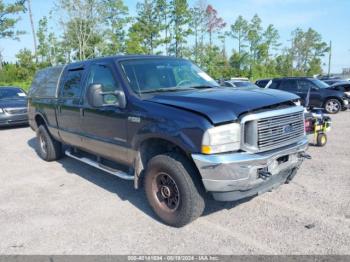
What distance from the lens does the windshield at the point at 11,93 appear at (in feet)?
42.9

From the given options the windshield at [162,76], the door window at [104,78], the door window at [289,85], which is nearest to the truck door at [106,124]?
the door window at [104,78]

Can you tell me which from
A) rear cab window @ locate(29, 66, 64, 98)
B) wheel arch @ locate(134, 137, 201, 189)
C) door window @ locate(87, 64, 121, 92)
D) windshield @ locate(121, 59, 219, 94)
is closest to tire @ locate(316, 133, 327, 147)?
windshield @ locate(121, 59, 219, 94)

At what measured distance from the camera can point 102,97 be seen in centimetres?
412

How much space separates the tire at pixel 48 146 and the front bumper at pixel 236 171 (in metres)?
4.56

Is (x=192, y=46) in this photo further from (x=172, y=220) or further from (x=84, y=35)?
(x=172, y=220)

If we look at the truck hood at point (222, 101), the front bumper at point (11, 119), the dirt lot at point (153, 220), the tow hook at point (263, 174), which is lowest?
the dirt lot at point (153, 220)

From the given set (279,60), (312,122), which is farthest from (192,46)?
(312,122)

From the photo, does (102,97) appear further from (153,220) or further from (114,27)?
(114,27)

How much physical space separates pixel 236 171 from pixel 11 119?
10.8 m

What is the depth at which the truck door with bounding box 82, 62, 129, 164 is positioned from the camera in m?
4.39

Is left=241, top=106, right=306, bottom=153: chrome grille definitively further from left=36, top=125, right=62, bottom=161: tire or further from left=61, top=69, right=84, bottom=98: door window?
left=36, top=125, right=62, bottom=161: tire

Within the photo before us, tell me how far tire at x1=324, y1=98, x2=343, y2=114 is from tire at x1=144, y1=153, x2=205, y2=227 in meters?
13.0

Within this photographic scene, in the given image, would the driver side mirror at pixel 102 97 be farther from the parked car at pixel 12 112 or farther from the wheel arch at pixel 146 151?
the parked car at pixel 12 112

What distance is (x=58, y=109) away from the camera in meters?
5.99
